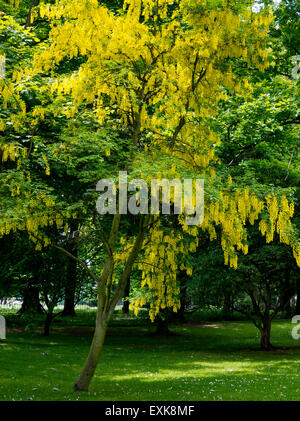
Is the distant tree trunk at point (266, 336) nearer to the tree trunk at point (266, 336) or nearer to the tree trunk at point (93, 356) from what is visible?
the tree trunk at point (266, 336)

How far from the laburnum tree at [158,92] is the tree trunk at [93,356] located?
0.02 meters

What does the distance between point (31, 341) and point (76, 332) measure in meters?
4.13

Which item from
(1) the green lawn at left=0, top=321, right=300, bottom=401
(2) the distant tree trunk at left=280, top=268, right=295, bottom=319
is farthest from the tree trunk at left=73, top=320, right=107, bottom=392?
(2) the distant tree trunk at left=280, top=268, right=295, bottom=319

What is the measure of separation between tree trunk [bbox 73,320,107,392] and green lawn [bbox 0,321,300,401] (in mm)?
300

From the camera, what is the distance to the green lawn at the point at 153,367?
848 centimetres

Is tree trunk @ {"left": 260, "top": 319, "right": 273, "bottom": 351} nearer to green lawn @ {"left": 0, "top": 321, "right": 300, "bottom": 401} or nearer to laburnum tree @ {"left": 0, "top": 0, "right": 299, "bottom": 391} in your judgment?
green lawn @ {"left": 0, "top": 321, "right": 300, "bottom": 401}

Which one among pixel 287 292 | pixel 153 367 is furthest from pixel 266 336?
pixel 153 367

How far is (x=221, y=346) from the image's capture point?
1817 cm

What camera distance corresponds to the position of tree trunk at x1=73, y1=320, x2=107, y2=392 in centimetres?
809

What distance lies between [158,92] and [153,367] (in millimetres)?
7368

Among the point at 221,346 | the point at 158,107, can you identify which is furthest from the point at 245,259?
the point at 158,107

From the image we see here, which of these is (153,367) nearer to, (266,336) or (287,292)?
(266,336)

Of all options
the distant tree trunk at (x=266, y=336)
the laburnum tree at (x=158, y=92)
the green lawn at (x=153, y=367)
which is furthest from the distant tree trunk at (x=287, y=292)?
the laburnum tree at (x=158, y=92)

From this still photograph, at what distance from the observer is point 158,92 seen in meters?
8.55
